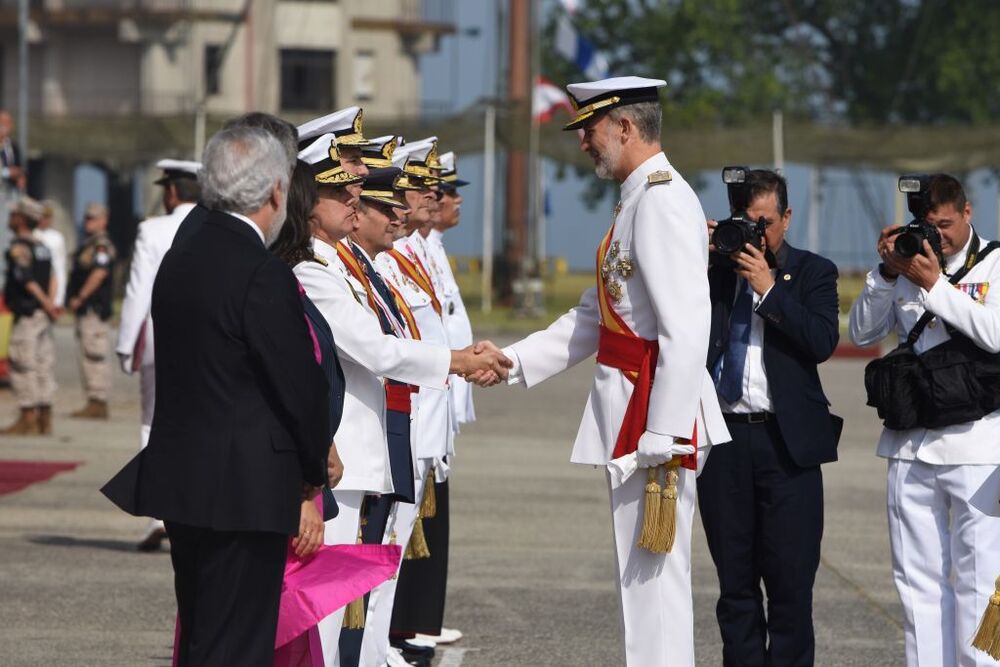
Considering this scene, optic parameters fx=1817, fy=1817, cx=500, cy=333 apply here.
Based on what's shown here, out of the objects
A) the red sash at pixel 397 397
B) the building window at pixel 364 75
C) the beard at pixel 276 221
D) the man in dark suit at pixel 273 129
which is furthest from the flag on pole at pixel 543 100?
the building window at pixel 364 75

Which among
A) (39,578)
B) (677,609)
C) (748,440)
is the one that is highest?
(748,440)

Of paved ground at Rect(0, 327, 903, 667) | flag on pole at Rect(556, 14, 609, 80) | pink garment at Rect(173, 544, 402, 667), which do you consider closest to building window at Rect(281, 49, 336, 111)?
flag on pole at Rect(556, 14, 609, 80)

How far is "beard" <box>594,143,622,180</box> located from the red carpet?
696 cm

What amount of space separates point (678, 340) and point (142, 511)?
1724 mm

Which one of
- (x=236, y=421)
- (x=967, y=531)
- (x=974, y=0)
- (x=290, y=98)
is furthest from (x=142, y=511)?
(x=290, y=98)

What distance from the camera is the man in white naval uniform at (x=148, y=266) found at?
30.7 ft

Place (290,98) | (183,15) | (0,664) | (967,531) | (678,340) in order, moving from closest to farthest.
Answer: (678,340) < (967,531) < (0,664) < (183,15) < (290,98)

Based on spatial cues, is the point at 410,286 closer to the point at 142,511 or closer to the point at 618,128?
the point at 618,128

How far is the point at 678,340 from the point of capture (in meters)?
5.50

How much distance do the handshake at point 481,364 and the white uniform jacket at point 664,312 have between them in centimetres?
49

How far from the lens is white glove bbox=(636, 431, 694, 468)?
18.1ft

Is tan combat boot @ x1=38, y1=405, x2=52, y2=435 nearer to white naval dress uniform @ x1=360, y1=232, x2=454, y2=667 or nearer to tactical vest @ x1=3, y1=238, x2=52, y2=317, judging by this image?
tactical vest @ x1=3, y1=238, x2=52, y2=317

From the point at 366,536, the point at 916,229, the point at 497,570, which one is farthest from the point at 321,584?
the point at 497,570

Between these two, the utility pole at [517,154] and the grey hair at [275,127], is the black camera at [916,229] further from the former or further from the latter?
the utility pole at [517,154]
